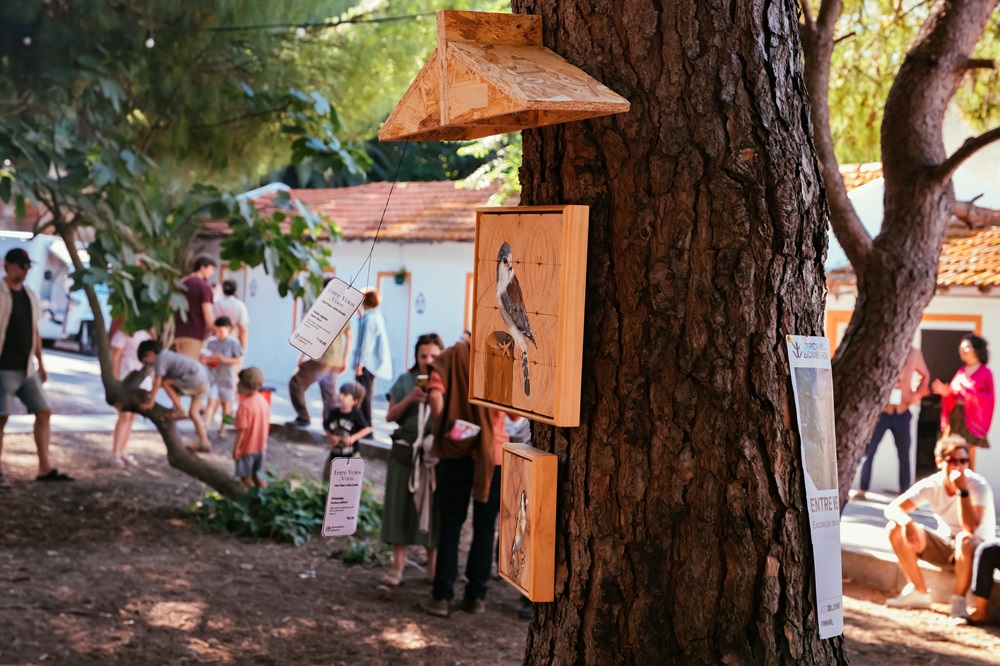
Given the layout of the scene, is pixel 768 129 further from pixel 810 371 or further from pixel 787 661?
pixel 787 661

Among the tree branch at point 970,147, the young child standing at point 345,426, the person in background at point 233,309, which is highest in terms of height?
the tree branch at point 970,147

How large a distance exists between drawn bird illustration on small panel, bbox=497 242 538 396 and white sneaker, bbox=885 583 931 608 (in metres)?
6.11

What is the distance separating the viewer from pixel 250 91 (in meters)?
8.24

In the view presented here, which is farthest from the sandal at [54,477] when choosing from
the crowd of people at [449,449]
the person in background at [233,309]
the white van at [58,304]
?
the white van at [58,304]

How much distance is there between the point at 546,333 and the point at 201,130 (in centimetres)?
694

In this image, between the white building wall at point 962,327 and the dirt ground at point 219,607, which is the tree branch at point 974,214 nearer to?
the dirt ground at point 219,607

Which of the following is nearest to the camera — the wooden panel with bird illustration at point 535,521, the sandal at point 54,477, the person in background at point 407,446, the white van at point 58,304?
the wooden panel with bird illustration at point 535,521

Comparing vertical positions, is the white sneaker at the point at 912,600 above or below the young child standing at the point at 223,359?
below

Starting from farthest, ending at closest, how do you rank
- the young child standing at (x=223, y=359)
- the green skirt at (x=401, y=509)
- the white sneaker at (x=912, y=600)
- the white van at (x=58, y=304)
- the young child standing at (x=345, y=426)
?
the white van at (x=58, y=304), the young child standing at (x=223, y=359), the young child standing at (x=345, y=426), the white sneaker at (x=912, y=600), the green skirt at (x=401, y=509)

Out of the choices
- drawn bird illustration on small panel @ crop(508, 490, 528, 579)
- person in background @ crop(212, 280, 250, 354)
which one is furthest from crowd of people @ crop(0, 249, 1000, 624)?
drawn bird illustration on small panel @ crop(508, 490, 528, 579)

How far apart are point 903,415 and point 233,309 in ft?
25.0

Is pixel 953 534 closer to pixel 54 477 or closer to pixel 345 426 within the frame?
pixel 345 426

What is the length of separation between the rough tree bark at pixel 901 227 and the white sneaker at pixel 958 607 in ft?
7.55

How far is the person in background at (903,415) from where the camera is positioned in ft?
36.6
